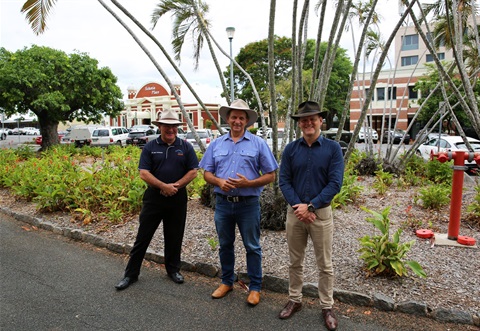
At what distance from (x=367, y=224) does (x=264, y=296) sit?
2.63 meters

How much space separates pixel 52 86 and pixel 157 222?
17.1 metres

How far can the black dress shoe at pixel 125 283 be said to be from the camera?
159 inches

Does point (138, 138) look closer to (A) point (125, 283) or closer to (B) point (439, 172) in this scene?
(B) point (439, 172)

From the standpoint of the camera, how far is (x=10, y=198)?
8.67m

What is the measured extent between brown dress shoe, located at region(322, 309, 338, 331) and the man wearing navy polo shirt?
1.70 m

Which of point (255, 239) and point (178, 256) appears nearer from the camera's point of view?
point (255, 239)

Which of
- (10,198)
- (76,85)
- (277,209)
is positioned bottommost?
(10,198)

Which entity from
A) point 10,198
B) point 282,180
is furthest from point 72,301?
point 10,198

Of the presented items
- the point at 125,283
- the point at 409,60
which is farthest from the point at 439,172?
the point at 409,60

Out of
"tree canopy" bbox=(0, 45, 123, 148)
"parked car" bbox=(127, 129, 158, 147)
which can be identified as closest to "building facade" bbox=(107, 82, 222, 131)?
"parked car" bbox=(127, 129, 158, 147)

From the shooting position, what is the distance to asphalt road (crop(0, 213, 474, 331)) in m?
3.31

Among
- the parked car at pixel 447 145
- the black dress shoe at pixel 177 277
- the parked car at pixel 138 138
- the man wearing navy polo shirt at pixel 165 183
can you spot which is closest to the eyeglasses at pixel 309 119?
the man wearing navy polo shirt at pixel 165 183

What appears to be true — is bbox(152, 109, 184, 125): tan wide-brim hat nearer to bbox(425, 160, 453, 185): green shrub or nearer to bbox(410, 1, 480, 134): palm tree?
bbox(410, 1, 480, 134): palm tree

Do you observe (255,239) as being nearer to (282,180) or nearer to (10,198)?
(282,180)
